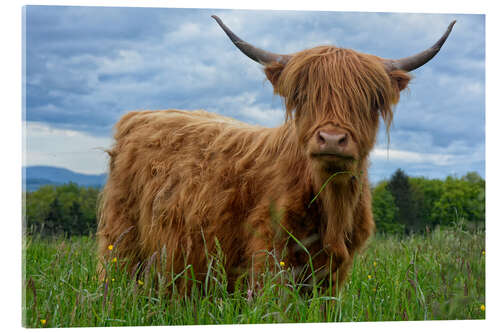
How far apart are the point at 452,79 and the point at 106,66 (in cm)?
231

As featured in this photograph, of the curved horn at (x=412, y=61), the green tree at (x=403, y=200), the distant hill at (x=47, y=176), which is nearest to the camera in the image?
the distant hill at (x=47, y=176)

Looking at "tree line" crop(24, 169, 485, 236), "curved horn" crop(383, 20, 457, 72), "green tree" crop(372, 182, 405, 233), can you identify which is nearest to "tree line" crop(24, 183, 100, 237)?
"tree line" crop(24, 169, 485, 236)

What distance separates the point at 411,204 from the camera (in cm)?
372

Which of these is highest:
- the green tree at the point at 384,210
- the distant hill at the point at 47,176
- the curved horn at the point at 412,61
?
the curved horn at the point at 412,61

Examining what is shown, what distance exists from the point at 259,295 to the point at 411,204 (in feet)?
4.73

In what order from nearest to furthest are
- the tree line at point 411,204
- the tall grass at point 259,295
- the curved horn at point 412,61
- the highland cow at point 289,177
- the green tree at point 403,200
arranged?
the tall grass at point 259,295 < the highland cow at point 289,177 < the curved horn at point 412,61 < the tree line at point 411,204 < the green tree at point 403,200

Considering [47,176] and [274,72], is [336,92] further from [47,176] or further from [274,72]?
[47,176]

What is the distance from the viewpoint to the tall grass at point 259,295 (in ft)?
9.11

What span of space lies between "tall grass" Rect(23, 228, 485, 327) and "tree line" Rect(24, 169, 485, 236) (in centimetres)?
10

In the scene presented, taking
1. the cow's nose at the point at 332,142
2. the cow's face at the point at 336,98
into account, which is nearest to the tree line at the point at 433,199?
the cow's face at the point at 336,98

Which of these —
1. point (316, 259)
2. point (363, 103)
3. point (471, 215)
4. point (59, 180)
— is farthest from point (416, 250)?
point (59, 180)

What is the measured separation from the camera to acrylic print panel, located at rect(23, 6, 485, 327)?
2934 mm

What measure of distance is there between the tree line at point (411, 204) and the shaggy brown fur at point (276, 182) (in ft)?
1.35

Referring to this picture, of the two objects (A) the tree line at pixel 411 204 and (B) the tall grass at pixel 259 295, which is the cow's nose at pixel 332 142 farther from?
(A) the tree line at pixel 411 204
